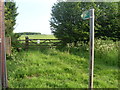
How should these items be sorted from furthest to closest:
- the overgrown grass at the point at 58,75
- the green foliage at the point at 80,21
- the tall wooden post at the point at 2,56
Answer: the green foliage at the point at 80,21 → the overgrown grass at the point at 58,75 → the tall wooden post at the point at 2,56

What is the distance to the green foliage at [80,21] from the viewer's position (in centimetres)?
778

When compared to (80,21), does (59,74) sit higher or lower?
lower

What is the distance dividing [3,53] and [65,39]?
5.30m

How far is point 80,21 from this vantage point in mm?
7883

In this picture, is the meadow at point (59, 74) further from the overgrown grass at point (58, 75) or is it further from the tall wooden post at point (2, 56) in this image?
the tall wooden post at point (2, 56)

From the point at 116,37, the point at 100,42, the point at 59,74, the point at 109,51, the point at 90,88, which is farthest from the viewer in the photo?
the point at 116,37

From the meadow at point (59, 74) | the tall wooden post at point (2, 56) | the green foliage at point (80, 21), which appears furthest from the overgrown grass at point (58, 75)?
the green foliage at point (80, 21)

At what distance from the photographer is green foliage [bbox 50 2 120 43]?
778cm

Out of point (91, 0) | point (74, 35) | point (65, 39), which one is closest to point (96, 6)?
point (91, 0)

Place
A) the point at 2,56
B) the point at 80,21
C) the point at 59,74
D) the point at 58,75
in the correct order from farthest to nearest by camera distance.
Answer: the point at 80,21 → the point at 59,74 → the point at 58,75 → the point at 2,56

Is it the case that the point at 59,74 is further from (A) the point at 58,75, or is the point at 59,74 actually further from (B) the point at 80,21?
(B) the point at 80,21

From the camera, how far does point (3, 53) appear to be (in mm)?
3182

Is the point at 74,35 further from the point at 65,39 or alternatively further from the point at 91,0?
the point at 91,0

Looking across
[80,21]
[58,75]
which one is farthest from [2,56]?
[80,21]
